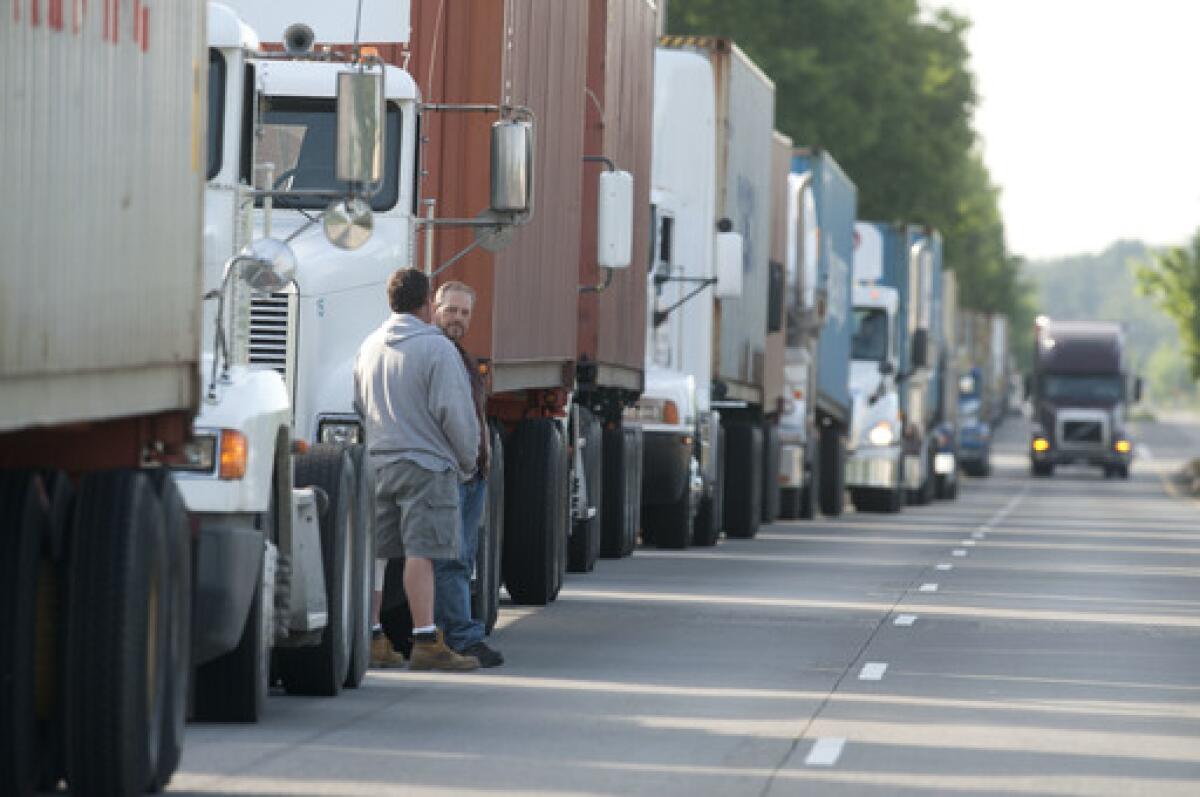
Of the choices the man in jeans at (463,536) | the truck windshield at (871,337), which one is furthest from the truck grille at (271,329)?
the truck windshield at (871,337)

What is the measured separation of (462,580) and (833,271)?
28.4m

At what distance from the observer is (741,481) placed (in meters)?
34.7

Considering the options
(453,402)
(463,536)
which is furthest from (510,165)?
(463,536)

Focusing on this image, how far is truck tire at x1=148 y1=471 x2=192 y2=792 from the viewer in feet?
35.7

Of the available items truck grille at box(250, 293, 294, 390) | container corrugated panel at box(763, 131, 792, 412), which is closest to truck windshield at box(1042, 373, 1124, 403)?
container corrugated panel at box(763, 131, 792, 412)

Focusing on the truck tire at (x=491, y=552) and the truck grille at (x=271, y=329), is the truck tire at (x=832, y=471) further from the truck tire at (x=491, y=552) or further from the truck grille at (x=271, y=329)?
the truck grille at (x=271, y=329)

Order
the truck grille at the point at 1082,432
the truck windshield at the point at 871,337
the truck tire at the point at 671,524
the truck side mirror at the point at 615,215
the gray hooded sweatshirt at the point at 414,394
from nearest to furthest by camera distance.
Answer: the gray hooded sweatshirt at the point at 414,394, the truck side mirror at the point at 615,215, the truck tire at the point at 671,524, the truck windshield at the point at 871,337, the truck grille at the point at 1082,432

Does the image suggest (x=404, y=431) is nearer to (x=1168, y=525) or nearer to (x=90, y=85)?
(x=90, y=85)

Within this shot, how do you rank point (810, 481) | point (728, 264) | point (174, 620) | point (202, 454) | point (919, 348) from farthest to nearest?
1. point (919, 348)
2. point (810, 481)
3. point (728, 264)
4. point (202, 454)
5. point (174, 620)

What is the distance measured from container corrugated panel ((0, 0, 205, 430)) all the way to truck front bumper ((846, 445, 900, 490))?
36659 mm

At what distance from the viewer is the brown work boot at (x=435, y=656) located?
52.4 feet

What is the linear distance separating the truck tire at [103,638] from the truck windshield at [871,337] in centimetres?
3816

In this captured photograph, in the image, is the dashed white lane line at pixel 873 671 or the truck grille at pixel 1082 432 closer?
the dashed white lane line at pixel 873 671

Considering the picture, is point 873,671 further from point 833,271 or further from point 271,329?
point 833,271
